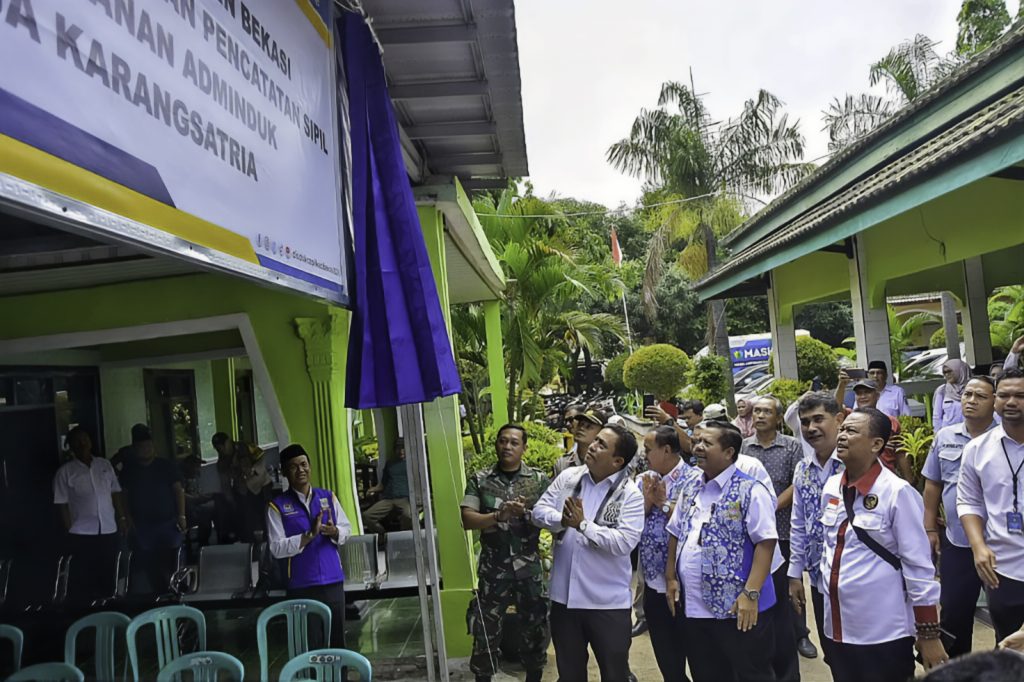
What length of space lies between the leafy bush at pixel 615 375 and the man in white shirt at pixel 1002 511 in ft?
75.5

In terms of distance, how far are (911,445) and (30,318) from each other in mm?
8800

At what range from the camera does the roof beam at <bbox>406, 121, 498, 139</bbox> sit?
18.0 ft

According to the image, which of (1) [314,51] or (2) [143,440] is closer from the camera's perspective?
(1) [314,51]

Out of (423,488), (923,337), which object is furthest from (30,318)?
(923,337)

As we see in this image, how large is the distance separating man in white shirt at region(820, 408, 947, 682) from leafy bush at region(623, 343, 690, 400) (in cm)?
1854

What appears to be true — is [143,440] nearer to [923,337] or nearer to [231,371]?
[231,371]

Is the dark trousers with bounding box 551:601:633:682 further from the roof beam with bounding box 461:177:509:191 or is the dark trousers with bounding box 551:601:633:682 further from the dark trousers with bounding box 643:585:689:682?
the roof beam with bounding box 461:177:509:191

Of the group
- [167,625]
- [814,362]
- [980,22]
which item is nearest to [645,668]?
[167,625]

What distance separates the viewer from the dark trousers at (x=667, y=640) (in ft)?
14.9

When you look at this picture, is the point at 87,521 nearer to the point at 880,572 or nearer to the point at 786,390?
the point at 880,572

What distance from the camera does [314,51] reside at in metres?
3.40

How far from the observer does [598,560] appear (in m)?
4.18

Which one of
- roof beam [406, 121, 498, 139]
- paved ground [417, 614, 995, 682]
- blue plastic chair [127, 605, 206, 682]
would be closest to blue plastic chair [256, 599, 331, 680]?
blue plastic chair [127, 605, 206, 682]

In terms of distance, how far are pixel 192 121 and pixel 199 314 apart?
578 centimetres
